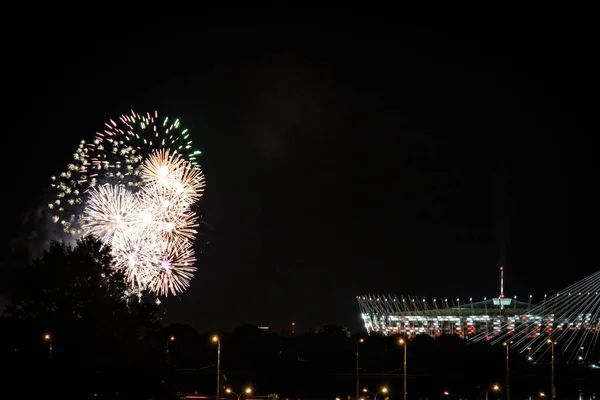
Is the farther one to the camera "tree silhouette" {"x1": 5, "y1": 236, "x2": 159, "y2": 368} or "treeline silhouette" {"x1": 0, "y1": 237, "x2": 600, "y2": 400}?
"tree silhouette" {"x1": 5, "y1": 236, "x2": 159, "y2": 368}

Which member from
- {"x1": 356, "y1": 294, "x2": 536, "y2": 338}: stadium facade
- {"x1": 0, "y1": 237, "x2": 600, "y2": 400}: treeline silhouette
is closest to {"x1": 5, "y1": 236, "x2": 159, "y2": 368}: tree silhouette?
{"x1": 0, "y1": 237, "x2": 600, "y2": 400}: treeline silhouette

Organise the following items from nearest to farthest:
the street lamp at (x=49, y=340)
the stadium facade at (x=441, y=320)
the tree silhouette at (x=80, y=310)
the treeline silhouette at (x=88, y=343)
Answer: the treeline silhouette at (x=88, y=343) → the street lamp at (x=49, y=340) → the tree silhouette at (x=80, y=310) → the stadium facade at (x=441, y=320)

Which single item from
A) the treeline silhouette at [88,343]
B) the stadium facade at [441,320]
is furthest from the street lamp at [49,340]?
the stadium facade at [441,320]

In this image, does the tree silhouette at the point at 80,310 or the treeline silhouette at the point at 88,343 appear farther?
the tree silhouette at the point at 80,310

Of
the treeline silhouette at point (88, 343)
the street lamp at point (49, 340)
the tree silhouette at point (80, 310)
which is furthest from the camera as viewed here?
the tree silhouette at point (80, 310)

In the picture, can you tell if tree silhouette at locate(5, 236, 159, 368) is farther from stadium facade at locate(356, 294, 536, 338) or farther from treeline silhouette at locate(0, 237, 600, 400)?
stadium facade at locate(356, 294, 536, 338)

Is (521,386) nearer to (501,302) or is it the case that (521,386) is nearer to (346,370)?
(346,370)

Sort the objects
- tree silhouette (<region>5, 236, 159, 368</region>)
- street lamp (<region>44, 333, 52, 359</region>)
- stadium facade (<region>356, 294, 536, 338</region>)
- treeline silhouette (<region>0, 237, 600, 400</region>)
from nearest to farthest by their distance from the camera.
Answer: treeline silhouette (<region>0, 237, 600, 400</region>) < street lamp (<region>44, 333, 52, 359</region>) < tree silhouette (<region>5, 236, 159, 368</region>) < stadium facade (<region>356, 294, 536, 338</region>)

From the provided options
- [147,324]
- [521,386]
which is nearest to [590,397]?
[521,386]

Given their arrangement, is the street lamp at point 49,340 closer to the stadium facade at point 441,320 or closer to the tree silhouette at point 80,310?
the tree silhouette at point 80,310

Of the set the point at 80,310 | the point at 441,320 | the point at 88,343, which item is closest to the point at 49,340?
the point at 88,343

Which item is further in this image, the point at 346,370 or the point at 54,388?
the point at 346,370
